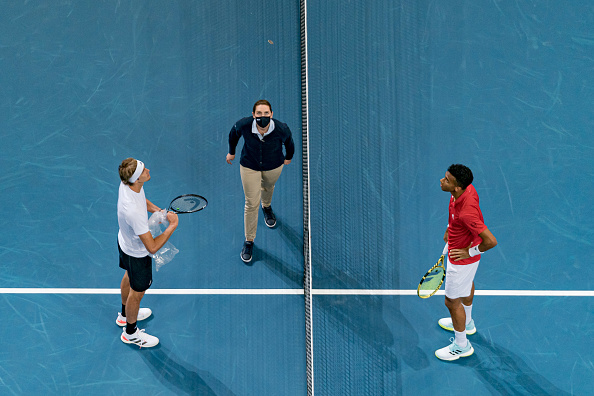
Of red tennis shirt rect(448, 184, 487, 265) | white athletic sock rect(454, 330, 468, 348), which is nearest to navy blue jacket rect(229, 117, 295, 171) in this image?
red tennis shirt rect(448, 184, 487, 265)

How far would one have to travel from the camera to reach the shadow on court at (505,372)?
497 cm

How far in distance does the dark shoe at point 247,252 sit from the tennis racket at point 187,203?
842mm

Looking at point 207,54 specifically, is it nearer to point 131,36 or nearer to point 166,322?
point 131,36

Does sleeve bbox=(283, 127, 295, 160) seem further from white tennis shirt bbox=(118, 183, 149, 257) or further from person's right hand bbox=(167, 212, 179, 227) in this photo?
white tennis shirt bbox=(118, 183, 149, 257)

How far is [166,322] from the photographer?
5484 millimetres

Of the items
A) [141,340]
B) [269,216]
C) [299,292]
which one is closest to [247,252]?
[269,216]

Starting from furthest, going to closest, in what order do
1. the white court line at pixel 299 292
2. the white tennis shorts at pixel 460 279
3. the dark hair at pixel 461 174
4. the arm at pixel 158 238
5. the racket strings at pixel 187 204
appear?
the white court line at pixel 299 292 → the racket strings at pixel 187 204 → the white tennis shorts at pixel 460 279 → the arm at pixel 158 238 → the dark hair at pixel 461 174

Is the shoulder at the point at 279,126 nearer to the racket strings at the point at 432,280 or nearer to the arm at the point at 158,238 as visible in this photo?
the arm at the point at 158,238

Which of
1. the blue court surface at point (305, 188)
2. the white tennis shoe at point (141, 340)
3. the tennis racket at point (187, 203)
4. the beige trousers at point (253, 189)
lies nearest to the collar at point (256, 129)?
the beige trousers at point (253, 189)

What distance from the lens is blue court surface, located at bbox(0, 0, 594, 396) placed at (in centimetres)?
521

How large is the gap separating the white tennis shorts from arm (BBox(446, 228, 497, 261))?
0.36 feet

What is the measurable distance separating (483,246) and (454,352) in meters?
1.38

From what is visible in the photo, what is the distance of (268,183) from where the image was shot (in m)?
5.63

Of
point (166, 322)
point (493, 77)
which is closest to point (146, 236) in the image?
point (166, 322)
